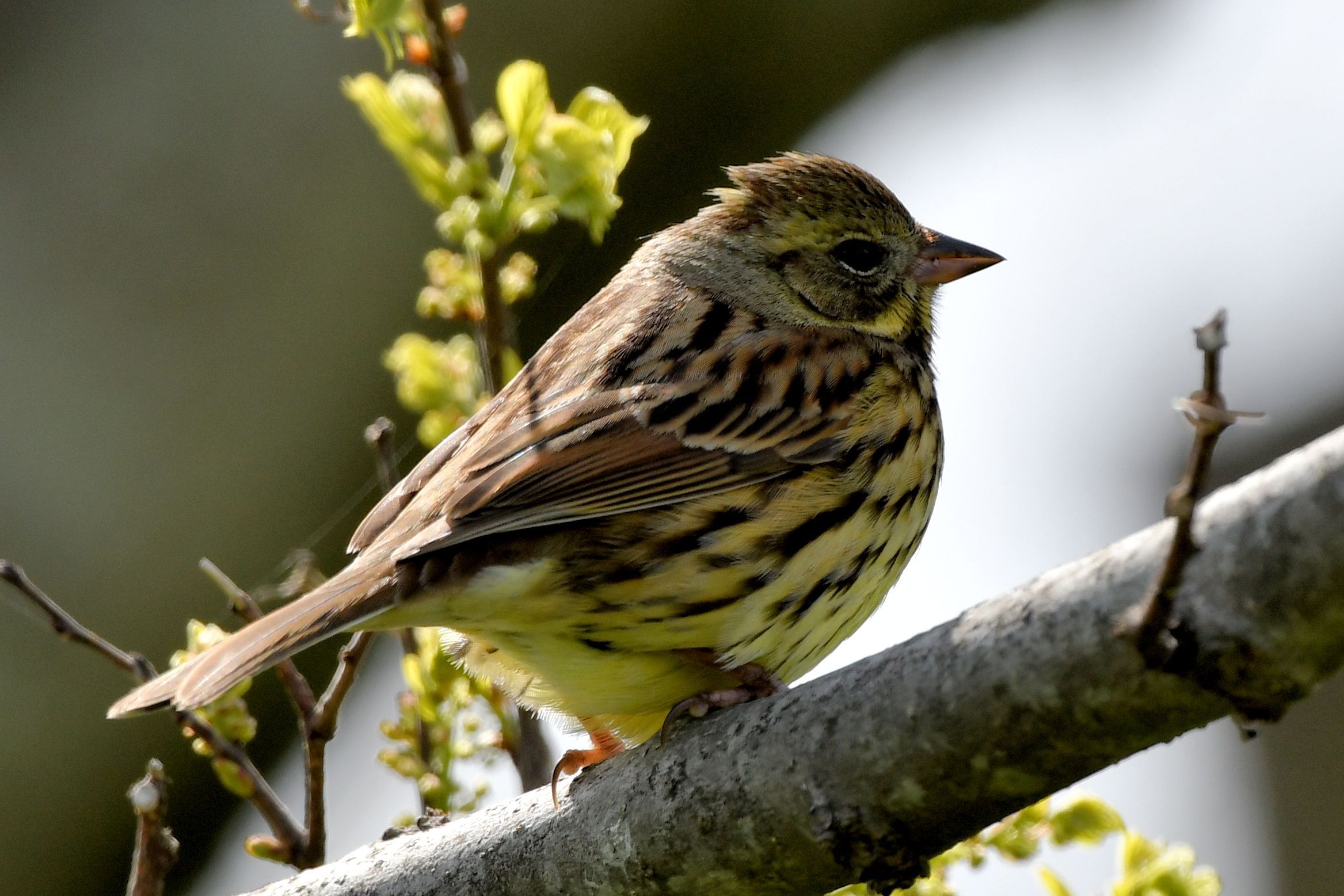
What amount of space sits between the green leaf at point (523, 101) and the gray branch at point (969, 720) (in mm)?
1168

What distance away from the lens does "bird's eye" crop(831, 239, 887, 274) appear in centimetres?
401

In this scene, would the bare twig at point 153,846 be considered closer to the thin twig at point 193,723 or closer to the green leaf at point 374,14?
the thin twig at point 193,723

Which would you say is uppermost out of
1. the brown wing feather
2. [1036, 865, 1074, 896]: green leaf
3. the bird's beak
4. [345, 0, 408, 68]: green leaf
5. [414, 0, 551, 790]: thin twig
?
[345, 0, 408, 68]: green leaf

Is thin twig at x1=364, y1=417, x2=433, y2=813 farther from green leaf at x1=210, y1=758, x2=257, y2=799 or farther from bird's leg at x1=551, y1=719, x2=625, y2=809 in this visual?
green leaf at x1=210, y1=758, x2=257, y2=799

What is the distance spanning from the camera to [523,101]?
293 cm

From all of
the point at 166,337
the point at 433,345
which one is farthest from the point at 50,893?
the point at 433,345

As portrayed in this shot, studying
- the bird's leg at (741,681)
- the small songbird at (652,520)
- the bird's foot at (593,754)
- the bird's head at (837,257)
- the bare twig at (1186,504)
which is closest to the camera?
the bare twig at (1186,504)

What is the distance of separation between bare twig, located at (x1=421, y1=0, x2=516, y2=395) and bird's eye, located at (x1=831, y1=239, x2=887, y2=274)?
1.07 metres

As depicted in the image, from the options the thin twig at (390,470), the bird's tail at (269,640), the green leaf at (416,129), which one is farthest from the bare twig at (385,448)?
the green leaf at (416,129)

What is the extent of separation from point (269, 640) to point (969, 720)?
1.34 meters

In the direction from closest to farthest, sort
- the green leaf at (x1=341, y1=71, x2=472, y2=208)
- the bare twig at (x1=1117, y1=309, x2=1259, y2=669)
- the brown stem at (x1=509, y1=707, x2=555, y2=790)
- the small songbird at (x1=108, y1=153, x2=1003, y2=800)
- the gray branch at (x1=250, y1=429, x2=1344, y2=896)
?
1. the bare twig at (x1=1117, y1=309, x2=1259, y2=669)
2. the gray branch at (x1=250, y1=429, x2=1344, y2=896)
3. the small songbird at (x1=108, y1=153, x2=1003, y2=800)
4. the green leaf at (x1=341, y1=71, x2=472, y2=208)
5. the brown stem at (x1=509, y1=707, x2=555, y2=790)

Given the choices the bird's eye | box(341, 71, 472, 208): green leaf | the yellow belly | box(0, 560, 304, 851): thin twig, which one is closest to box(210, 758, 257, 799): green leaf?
box(0, 560, 304, 851): thin twig

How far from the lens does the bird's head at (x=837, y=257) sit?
399cm

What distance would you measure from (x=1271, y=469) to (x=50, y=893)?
405 cm
